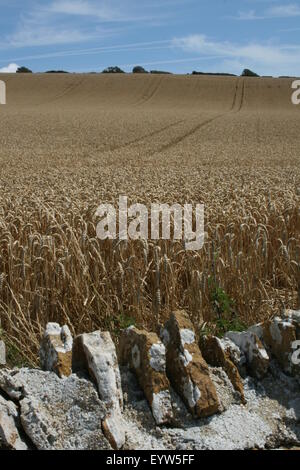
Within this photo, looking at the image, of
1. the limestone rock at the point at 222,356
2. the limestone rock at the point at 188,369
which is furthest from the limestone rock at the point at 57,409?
the limestone rock at the point at 222,356

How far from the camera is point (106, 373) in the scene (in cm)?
278

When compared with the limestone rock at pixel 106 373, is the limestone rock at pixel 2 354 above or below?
below

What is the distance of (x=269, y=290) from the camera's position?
5273mm

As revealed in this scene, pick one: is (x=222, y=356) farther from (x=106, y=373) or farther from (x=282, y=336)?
(x=106, y=373)

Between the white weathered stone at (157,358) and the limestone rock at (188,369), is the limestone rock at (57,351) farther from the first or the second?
the limestone rock at (188,369)

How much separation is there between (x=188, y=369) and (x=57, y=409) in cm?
74

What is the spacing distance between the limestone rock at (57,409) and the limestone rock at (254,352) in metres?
0.99

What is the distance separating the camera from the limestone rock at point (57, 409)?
2562mm

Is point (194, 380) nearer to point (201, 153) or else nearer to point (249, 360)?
point (249, 360)

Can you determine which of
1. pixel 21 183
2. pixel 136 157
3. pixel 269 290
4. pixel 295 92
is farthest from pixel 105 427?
pixel 295 92

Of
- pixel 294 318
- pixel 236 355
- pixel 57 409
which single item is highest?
pixel 294 318

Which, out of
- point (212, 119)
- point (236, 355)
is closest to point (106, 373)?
point (236, 355)

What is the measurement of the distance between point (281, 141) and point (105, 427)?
27.4 metres
